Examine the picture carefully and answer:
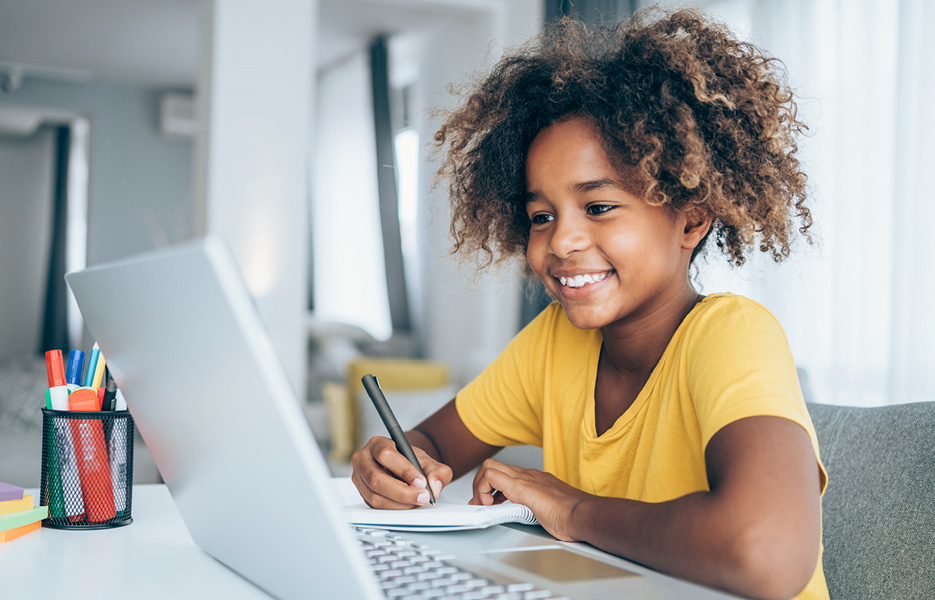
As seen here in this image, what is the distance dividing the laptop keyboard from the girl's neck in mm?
490

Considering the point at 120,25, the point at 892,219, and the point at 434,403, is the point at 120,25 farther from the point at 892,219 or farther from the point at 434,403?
the point at 892,219

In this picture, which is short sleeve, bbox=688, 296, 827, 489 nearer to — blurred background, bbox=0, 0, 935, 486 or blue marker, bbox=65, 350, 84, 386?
blurred background, bbox=0, 0, 935, 486

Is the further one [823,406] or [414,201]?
[414,201]

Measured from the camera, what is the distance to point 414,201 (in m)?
5.61

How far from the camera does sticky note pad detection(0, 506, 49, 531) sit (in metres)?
0.77

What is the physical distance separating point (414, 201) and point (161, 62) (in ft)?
8.38

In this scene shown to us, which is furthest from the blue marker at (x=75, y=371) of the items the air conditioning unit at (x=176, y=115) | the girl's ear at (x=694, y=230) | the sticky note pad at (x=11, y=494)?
the air conditioning unit at (x=176, y=115)

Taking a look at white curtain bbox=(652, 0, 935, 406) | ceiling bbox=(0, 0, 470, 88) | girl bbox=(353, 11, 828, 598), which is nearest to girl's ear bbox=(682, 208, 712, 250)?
girl bbox=(353, 11, 828, 598)

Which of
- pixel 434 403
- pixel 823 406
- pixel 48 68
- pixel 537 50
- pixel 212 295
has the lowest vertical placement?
pixel 434 403

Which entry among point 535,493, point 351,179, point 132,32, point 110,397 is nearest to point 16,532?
point 110,397

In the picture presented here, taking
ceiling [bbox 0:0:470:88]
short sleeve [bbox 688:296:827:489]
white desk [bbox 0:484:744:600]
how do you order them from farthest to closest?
ceiling [bbox 0:0:470:88], short sleeve [bbox 688:296:827:489], white desk [bbox 0:484:744:600]

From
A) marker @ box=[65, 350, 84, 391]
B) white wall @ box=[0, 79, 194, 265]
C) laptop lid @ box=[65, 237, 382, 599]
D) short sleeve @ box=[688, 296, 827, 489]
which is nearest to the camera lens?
laptop lid @ box=[65, 237, 382, 599]

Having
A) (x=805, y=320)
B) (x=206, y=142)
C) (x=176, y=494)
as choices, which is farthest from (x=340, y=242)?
(x=176, y=494)

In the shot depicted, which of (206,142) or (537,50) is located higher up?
(206,142)
